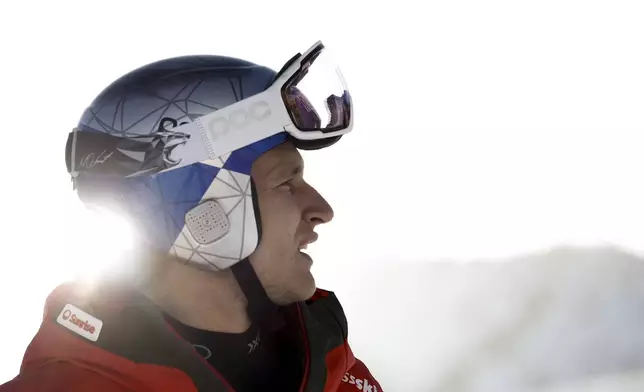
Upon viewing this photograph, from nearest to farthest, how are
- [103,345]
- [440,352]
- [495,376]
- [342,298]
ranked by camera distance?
[103,345], [495,376], [440,352], [342,298]

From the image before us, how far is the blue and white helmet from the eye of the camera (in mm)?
1202

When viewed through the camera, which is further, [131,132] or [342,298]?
[342,298]

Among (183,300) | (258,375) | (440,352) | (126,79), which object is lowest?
(440,352)

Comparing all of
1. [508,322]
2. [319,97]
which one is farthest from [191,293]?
[508,322]

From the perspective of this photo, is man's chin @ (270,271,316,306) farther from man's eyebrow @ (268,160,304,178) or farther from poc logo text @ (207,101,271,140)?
poc logo text @ (207,101,271,140)

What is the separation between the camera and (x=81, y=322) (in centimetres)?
114

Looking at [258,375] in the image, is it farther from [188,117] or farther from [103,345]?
[188,117]

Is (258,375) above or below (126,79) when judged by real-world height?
below

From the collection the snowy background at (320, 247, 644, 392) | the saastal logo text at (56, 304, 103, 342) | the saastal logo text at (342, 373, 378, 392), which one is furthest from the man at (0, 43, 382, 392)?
the snowy background at (320, 247, 644, 392)

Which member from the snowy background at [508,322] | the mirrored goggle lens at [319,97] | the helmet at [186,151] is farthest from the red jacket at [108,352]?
the snowy background at [508,322]

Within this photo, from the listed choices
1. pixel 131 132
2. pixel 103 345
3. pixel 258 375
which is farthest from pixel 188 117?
pixel 258 375

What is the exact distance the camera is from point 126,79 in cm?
126

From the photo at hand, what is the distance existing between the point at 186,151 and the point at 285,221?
23 cm

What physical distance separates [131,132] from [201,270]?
28cm
